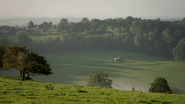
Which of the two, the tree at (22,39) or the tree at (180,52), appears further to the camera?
the tree at (22,39)

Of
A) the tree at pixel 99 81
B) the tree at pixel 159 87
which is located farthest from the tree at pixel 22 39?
the tree at pixel 159 87

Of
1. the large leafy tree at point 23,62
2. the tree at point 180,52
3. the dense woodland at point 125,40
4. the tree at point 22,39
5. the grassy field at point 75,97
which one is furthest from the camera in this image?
the dense woodland at point 125,40

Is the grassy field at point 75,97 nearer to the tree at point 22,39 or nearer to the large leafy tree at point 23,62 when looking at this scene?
the large leafy tree at point 23,62

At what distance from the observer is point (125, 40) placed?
406ft

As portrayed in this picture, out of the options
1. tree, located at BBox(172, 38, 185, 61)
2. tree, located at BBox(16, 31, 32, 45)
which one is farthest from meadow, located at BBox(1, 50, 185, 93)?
tree, located at BBox(16, 31, 32, 45)

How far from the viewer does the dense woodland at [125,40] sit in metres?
107

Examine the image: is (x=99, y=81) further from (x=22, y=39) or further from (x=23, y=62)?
(x=22, y=39)

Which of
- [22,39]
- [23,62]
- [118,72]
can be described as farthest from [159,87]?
[22,39]

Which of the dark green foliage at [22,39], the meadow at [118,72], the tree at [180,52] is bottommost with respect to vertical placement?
the meadow at [118,72]

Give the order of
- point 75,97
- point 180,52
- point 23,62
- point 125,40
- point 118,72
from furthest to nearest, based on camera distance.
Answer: point 125,40 < point 180,52 < point 118,72 < point 23,62 < point 75,97

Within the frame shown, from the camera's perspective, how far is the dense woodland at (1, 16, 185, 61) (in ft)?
350

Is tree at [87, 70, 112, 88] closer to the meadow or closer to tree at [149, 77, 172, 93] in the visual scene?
the meadow

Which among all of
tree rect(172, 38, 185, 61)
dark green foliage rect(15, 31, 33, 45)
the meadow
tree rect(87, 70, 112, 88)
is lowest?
the meadow

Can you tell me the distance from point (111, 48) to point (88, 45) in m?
17.2
